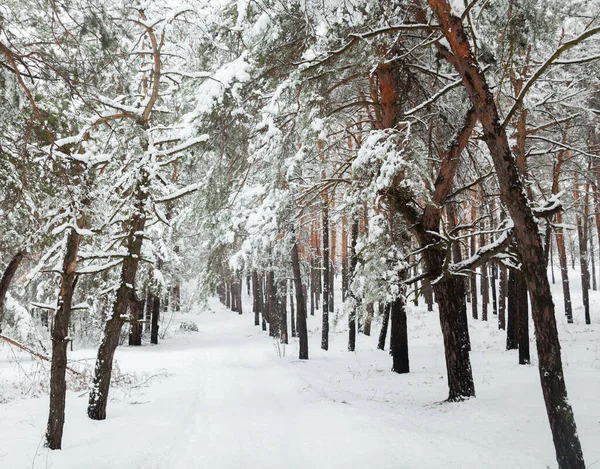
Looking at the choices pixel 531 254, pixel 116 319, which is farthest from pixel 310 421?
pixel 531 254

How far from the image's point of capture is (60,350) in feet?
19.2

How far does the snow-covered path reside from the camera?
17.4 ft

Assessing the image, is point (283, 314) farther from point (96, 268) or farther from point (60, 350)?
point (60, 350)

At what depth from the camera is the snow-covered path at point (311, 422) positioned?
5.29 metres

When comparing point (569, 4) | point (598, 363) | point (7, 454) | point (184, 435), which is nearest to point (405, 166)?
point (569, 4)

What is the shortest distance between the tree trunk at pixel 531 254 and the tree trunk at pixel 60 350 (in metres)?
5.54

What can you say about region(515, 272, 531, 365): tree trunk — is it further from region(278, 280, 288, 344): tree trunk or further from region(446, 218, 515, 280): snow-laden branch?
region(278, 280, 288, 344): tree trunk

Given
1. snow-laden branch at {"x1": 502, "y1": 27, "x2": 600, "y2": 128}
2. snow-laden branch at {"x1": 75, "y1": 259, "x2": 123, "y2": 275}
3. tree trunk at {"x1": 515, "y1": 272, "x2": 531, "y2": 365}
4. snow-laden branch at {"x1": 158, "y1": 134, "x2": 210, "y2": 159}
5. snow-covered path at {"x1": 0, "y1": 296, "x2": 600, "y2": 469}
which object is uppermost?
snow-laden branch at {"x1": 158, "y1": 134, "x2": 210, "y2": 159}

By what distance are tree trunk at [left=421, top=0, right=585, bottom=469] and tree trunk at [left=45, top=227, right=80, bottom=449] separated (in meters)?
5.54

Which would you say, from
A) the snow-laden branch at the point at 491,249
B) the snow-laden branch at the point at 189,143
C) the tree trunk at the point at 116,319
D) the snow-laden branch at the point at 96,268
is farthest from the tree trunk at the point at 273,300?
the snow-laden branch at the point at 491,249

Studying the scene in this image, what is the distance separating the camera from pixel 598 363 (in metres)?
10.4

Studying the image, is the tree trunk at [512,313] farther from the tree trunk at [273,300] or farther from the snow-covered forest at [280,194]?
the tree trunk at [273,300]

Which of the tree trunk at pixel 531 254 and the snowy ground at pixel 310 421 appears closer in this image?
the tree trunk at pixel 531 254

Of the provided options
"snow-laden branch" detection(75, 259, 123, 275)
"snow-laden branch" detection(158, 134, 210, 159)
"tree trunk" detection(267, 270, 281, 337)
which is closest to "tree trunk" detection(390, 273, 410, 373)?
"snow-laden branch" detection(158, 134, 210, 159)
